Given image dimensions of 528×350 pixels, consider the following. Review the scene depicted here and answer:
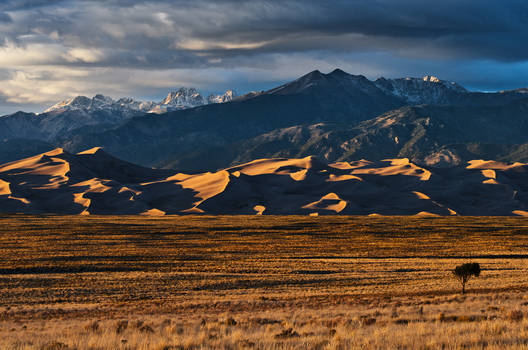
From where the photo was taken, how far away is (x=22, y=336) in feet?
83.8

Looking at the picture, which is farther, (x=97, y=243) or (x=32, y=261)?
(x=97, y=243)

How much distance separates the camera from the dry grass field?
21.9 metres

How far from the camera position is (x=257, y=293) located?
4416 centimetres

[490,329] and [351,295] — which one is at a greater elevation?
[490,329]

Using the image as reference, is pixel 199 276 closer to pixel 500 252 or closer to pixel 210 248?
pixel 210 248

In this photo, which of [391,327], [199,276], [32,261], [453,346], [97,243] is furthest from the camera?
[97,243]

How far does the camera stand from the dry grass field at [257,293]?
21875 mm

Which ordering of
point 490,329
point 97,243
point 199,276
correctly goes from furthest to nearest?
point 97,243 → point 199,276 → point 490,329

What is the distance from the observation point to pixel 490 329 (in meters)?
22.2

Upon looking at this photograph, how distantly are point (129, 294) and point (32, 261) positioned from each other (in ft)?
94.7

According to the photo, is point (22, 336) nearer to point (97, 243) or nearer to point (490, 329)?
point (490, 329)

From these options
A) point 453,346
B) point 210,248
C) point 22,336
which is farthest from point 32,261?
point 453,346

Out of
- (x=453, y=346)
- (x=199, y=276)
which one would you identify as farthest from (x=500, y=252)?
(x=453, y=346)

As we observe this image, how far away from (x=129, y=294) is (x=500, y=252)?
182 feet
